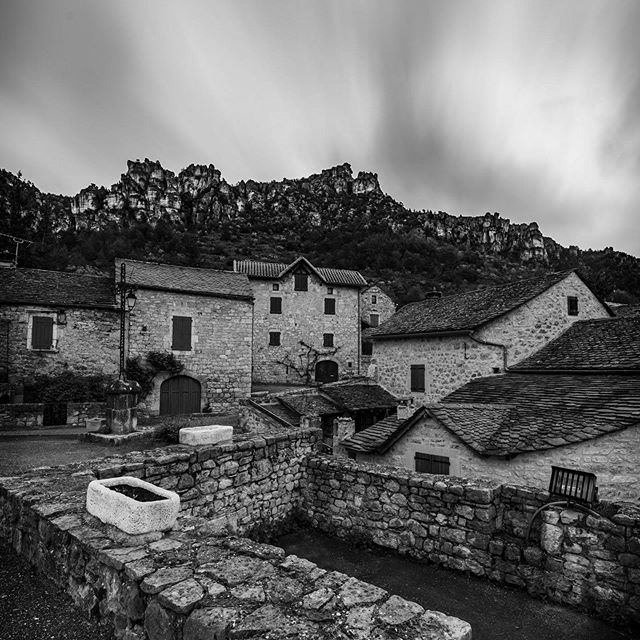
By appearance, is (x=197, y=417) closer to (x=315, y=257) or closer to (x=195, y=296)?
(x=195, y=296)

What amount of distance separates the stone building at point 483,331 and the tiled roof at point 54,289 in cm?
1507

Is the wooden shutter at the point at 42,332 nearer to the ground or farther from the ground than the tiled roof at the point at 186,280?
nearer to the ground

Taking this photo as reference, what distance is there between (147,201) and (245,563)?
9941 cm

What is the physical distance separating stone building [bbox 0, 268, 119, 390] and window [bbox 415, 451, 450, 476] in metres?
15.8

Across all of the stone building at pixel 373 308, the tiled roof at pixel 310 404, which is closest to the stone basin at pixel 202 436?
the tiled roof at pixel 310 404

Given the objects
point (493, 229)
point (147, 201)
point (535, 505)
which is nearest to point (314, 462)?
point (535, 505)

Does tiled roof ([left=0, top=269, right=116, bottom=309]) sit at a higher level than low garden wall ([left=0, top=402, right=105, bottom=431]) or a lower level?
higher

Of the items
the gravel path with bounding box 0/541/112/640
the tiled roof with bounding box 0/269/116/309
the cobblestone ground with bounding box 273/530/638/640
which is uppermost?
the tiled roof with bounding box 0/269/116/309

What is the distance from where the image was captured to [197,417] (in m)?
18.1

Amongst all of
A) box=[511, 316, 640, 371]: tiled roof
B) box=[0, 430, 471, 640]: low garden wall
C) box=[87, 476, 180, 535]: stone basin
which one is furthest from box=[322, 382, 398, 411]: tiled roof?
box=[87, 476, 180, 535]: stone basin

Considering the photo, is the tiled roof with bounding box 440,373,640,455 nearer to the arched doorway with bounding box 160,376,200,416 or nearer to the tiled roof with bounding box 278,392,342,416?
the tiled roof with bounding box 278,392,342,416

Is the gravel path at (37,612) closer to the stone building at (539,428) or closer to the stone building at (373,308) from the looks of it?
the stone building at (539,428)

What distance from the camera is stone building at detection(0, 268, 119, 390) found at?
59.6 ft

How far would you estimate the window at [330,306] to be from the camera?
33.9 meters
